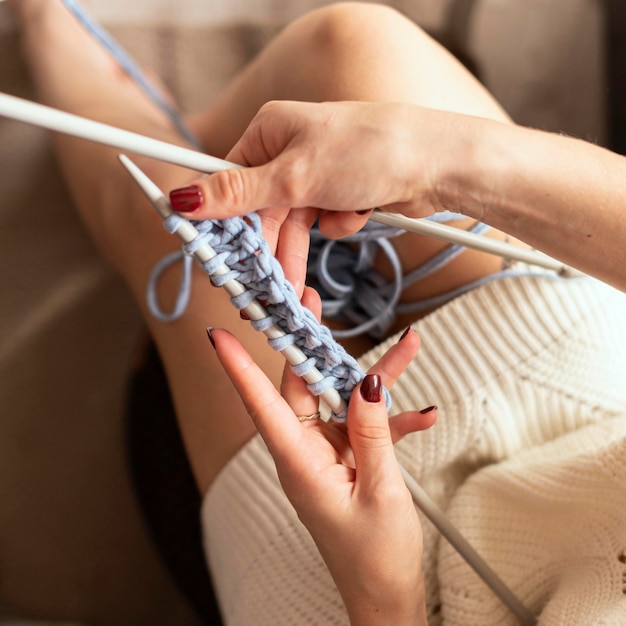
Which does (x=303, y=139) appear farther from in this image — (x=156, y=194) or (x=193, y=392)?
(x=193, y=392)

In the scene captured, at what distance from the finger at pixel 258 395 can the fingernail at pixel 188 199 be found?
3.4 inches

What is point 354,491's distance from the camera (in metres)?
0.42

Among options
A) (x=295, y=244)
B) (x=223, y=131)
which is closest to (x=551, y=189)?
(x=295, y=244)

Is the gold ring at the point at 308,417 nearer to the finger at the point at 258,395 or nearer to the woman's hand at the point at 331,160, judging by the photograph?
the finger at the point at 258,395

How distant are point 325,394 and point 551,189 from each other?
0.22 meters

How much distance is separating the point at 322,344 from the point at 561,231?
0.63ft

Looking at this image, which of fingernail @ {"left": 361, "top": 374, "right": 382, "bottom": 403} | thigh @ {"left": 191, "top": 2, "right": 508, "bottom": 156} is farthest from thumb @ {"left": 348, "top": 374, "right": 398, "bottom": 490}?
thigh @ {"left": 191, "top": 2, "right": 508, "bottom": 156}

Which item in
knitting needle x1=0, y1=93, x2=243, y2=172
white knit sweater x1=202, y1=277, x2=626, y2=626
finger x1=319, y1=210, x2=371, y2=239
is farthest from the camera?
white knit sweater x1=202, y1=277, x2=626, y2=626

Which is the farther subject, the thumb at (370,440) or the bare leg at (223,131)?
the bare leg at (223,131)

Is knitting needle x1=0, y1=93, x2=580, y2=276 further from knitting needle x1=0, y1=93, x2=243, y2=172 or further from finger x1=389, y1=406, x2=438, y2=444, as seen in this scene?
finger x1=389, y1=406, x2=438, y2=444

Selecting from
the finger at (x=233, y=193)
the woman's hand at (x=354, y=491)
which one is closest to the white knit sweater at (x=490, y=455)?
the woman's hand at (x=354, y=491)

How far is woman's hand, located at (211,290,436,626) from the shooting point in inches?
16.2

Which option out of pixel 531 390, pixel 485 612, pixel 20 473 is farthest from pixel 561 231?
pixel 20 473

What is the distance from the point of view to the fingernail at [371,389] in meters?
0.43
